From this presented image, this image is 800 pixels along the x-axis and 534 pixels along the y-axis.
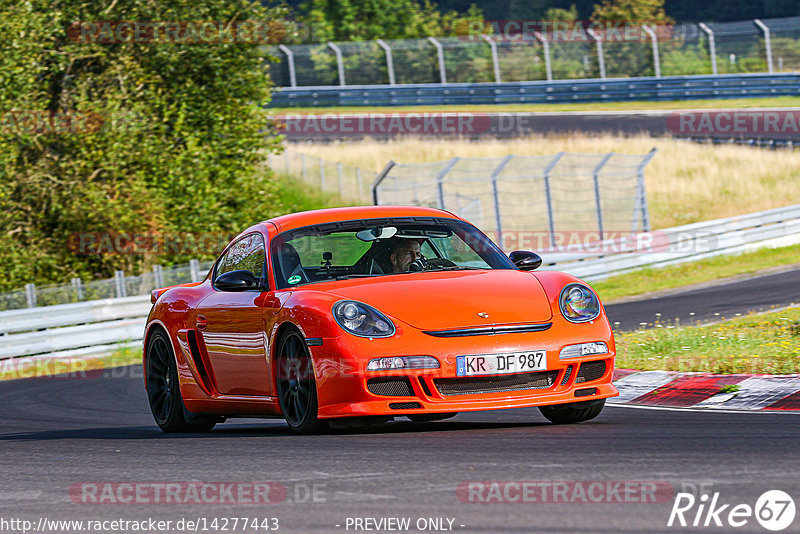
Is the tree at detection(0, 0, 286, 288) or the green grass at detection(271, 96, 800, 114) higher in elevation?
the tree at detection(0, 0, 286, 288)

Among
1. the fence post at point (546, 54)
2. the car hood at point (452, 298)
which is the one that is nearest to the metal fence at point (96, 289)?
the car hood at point (452, 298)

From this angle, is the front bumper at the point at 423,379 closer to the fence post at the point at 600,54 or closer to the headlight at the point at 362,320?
the headlight at the point at 362,320

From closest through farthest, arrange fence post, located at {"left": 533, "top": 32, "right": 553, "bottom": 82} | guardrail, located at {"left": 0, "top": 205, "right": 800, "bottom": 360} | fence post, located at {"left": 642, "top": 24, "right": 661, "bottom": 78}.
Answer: guardrail, located at {"left": 0, "top": 205, "right": 800, "bottom": 360} → fence post, located at {"left": 642, "top": 24, "right": 661, "bottom": 78} → fence post, located at {"left": 533, "top": 32, "right": 553, "bottom": 82}

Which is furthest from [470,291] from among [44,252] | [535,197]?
[535,197]

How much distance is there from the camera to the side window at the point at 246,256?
27.4ft

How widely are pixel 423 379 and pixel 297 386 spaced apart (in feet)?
2.86

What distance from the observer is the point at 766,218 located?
82.7ft

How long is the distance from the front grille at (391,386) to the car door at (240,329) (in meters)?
0.98

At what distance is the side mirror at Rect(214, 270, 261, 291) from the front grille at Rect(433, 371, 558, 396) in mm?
1607

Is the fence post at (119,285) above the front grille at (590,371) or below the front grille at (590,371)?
below

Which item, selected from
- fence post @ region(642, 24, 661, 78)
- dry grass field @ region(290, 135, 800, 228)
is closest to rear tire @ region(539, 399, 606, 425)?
dry grass field @ region(290, 135, 800, 228)

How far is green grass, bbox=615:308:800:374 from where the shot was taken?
9.43m

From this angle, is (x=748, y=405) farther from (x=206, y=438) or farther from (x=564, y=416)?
(x=206, y=438)

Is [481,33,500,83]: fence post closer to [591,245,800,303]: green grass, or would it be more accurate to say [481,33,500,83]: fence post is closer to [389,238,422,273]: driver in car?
[591,245,800,303]: green grass
